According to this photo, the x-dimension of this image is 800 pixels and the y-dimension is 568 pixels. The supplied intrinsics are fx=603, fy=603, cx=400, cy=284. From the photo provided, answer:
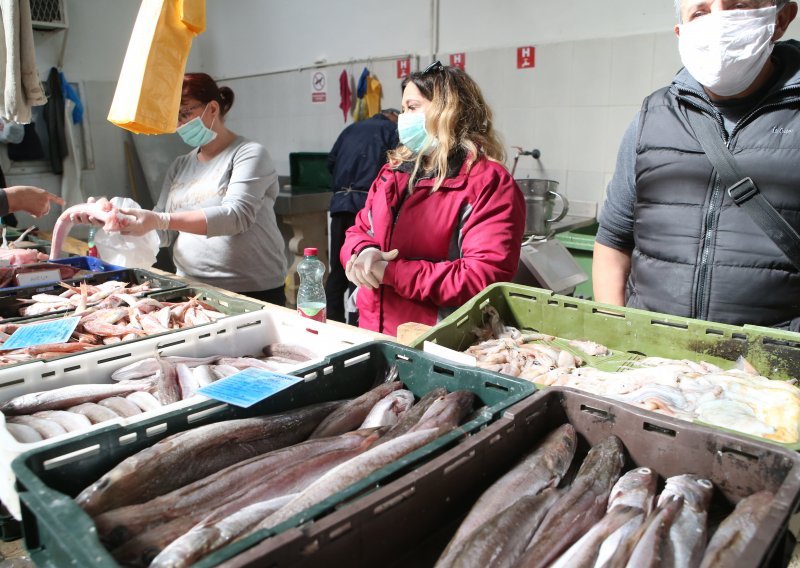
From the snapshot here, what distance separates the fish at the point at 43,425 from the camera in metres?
1.54

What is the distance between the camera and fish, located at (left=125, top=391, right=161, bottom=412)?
5.79 feet

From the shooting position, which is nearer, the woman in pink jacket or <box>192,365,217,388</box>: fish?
<box>192,365,217,388</box>: fish

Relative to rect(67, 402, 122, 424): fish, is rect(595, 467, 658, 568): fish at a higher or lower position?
higher

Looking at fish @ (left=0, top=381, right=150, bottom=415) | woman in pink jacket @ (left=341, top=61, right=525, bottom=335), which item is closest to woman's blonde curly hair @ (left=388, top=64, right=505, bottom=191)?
woman in pink jacket @ (left=341, top=61, right=525, bottom=335)

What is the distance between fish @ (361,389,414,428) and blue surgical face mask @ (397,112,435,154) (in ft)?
4.65

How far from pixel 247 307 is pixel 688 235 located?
167 centimetres

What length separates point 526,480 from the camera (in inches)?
45.7

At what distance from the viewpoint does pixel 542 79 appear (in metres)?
5.53

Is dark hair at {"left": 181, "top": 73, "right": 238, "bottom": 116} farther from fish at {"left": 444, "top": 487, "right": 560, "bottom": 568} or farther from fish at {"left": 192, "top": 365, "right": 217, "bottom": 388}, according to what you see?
fish at {"left": 444, "top": 487, "right": 560, "bottom": 568}

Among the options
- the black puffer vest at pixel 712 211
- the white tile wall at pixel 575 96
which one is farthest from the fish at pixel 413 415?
the white tile wall at pixel 575 96

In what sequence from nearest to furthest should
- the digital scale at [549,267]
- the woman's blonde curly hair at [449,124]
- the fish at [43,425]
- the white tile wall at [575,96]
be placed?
the fish at [43,425] → the woman's blonde curly hair at [449,124] → the digital scale at [549,267] → the white tile wall at [575,96]

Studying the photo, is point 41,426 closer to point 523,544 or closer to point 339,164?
point 523,544

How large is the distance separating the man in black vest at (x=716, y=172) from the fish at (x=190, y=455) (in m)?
1.38

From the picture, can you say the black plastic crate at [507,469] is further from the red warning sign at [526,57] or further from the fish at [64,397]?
the red warning sign at [526,57]
